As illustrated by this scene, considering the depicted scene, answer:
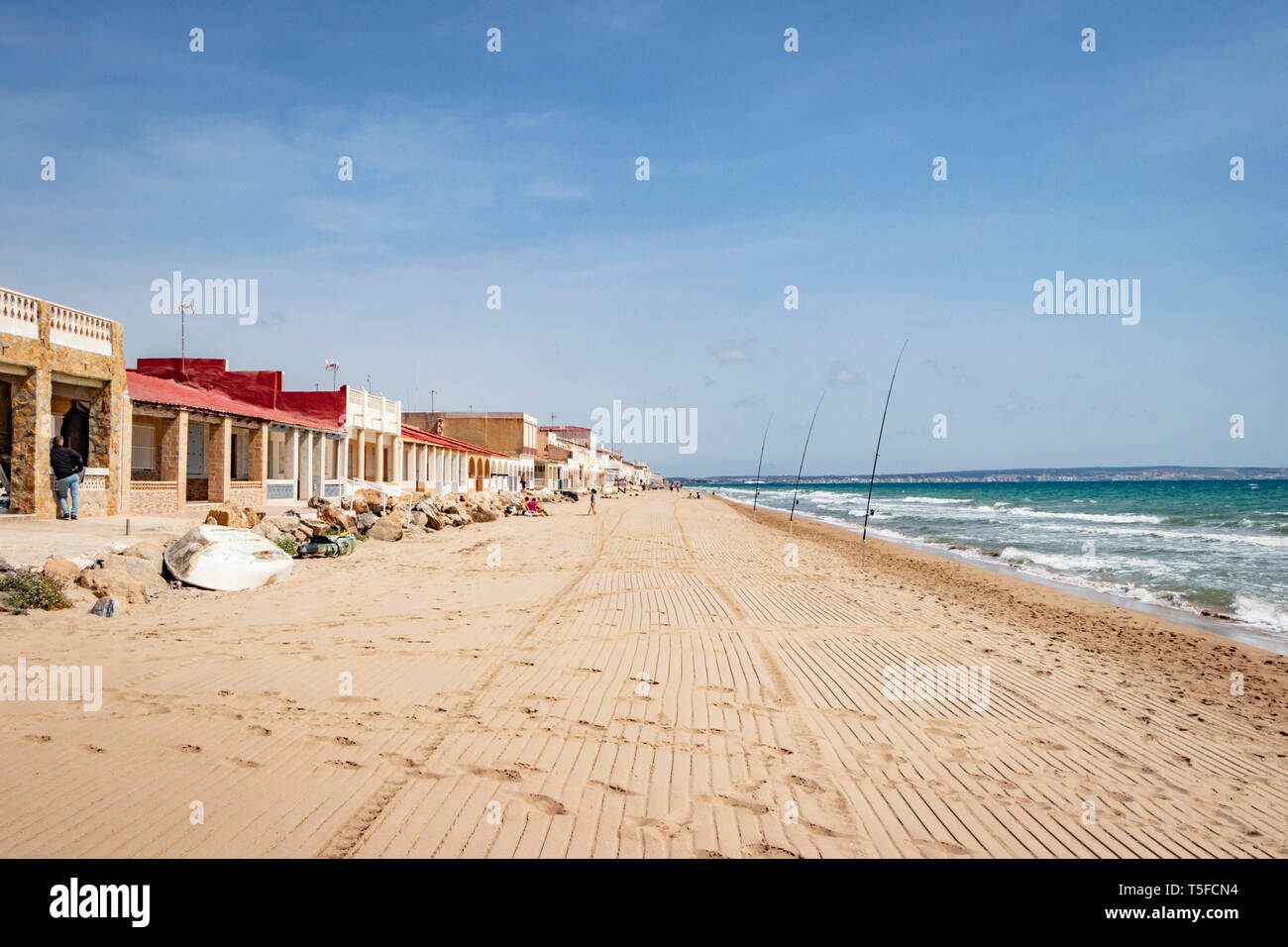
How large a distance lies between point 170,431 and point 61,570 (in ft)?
31.6

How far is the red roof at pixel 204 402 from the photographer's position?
→ 57.6 feet

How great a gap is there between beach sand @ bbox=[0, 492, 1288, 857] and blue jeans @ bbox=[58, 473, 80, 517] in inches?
243

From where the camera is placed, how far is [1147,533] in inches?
1196

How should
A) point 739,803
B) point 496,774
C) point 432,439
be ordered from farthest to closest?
point 432,439 → point 496,774 → point 739,803

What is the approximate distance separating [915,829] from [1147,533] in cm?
3275

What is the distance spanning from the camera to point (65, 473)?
13.9m

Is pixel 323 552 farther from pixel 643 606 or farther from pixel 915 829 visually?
pixel 915 829

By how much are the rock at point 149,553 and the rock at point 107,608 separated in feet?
5.80

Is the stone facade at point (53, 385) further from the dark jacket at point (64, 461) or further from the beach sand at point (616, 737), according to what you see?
the beach sand at point (616, 737)

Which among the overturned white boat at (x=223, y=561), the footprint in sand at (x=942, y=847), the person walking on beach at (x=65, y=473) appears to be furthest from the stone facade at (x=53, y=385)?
the footprint in sand at (x=942, y=847)

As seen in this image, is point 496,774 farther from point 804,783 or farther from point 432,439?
point 432,439

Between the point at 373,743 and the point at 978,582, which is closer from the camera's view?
the point at 373,743

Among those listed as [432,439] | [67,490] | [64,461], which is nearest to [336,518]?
[67,490]
